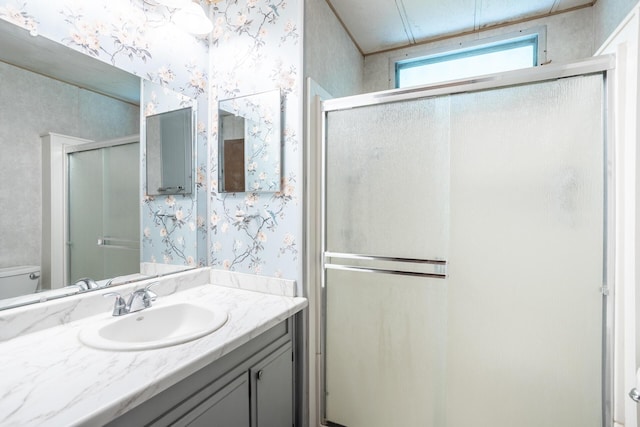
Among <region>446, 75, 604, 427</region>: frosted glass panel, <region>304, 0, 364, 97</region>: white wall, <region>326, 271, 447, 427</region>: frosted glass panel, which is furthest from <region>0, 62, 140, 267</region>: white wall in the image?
<region>446, 75, 604, 427</region>: frosted glass panel

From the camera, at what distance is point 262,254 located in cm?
156

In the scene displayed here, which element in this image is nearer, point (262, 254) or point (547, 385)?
point (547, 385)

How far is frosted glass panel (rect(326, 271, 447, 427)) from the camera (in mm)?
1393

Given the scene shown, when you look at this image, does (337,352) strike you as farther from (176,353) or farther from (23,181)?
(23,181)

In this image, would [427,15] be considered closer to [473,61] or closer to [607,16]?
[473,61]

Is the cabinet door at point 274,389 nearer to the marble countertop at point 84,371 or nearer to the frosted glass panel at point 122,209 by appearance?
the marble countertop at point 84,371

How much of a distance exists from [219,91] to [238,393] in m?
1.50

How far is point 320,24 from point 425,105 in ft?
2.49

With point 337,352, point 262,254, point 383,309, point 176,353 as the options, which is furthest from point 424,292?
point 176,353

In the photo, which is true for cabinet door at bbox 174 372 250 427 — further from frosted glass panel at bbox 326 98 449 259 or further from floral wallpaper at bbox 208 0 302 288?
frosted glass panel at bbox 326 98 449 259

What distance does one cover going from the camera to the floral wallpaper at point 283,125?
1.48 m

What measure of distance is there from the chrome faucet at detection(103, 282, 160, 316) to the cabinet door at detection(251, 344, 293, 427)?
0.53m

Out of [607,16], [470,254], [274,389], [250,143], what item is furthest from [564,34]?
[274,389]

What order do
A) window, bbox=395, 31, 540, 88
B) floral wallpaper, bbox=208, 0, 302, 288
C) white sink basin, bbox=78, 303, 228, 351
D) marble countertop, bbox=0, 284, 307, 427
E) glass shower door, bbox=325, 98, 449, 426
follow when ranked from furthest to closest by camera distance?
1. window, bbox=395, 31, 540, 88
2. floral wallpaper, bbox=208, 0, 302, 288
3. glass shower door, bbox=325, 98, 449, 426
4. white sink basin, bbox=78, 303, 228, 351
5. marble countertop, bbox=0, 284, 307, 427
